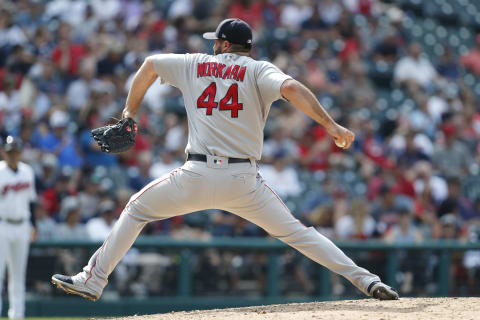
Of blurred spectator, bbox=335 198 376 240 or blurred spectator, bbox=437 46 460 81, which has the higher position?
blurred spectator, bbox=437 46 460 81

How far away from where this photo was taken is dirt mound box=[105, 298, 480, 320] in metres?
4.82

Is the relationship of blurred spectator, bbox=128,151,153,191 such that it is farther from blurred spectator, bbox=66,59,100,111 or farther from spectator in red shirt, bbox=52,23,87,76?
spectator in red shirt, bbox=52,23,87,76

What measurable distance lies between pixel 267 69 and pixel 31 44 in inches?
305

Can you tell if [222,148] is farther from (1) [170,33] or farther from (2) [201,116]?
(1) [170,33]

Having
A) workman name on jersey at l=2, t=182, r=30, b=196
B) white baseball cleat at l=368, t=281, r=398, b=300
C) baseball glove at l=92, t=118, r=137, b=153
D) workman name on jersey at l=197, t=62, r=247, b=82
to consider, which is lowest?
white baseball cleat at l=368, t=281, r=398, b=300

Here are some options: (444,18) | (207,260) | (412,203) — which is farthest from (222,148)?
(444,18)

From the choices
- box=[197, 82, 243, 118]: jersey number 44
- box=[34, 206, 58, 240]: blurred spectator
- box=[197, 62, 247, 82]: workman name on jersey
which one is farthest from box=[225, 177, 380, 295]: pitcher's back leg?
box=[34, 206, 58, 240]: blurred spectator

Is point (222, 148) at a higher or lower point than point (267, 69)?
lower

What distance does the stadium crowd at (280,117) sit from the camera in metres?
10.2

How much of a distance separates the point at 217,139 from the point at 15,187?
399 cm

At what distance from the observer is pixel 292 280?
976cm

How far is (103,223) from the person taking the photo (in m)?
9.59

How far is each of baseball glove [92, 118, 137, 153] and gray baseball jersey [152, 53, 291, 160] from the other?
0.40 m

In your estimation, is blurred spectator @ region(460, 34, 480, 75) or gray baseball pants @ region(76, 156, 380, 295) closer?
gray baseball pants @ region(76, 156, 380, 295)
